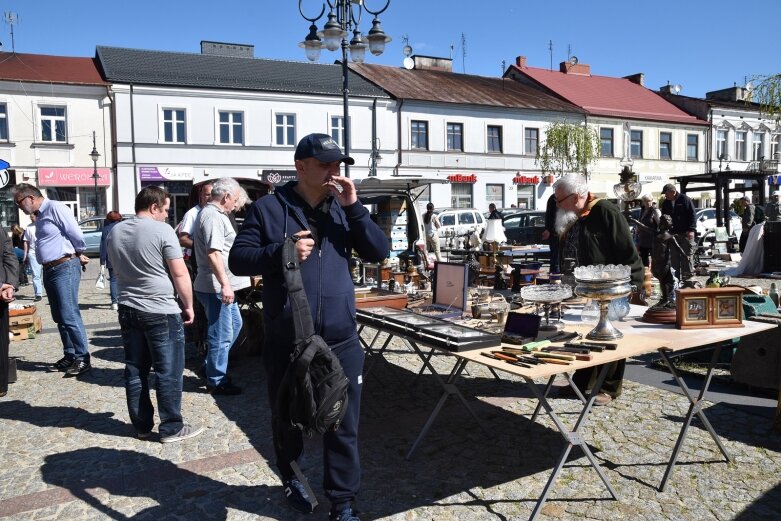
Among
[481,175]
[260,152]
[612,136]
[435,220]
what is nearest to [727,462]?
[435,220]

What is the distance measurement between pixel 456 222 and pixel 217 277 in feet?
60.6

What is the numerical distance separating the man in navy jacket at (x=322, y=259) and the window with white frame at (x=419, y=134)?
27.7 meters

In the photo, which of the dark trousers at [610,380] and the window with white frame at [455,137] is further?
the window with white frame at [455,137]

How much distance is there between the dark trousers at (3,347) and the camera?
5402 mm

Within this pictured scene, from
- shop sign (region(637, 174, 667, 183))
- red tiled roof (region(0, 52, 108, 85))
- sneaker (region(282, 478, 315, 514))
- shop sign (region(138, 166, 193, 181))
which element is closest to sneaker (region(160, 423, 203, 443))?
sneaker (region(282, 478, 315, 514))

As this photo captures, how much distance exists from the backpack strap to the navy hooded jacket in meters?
0.09

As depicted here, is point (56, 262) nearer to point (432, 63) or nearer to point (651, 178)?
point (432, 63)

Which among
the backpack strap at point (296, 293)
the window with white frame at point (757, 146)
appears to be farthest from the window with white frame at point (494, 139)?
the backpack strap at point (296, 293)

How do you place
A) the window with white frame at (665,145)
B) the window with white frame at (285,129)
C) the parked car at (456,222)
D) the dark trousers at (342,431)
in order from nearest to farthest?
1. the dark trousers at (342,431)
2. the parked car at (456,222)
3. the window with white frame at (285,129)
4. the window with white frame at (665,145)

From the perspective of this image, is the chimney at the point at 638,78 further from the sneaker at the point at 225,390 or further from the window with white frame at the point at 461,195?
the sneaker at the point at 225,390

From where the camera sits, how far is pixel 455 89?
32438mm

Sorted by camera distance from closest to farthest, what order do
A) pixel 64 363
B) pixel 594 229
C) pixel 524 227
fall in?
pixel 594 229 → pixel 64 363 → pixel 524 227

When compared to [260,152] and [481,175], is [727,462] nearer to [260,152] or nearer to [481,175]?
[260,152]

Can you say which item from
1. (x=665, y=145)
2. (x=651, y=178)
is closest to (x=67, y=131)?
(x=651, y=178)
